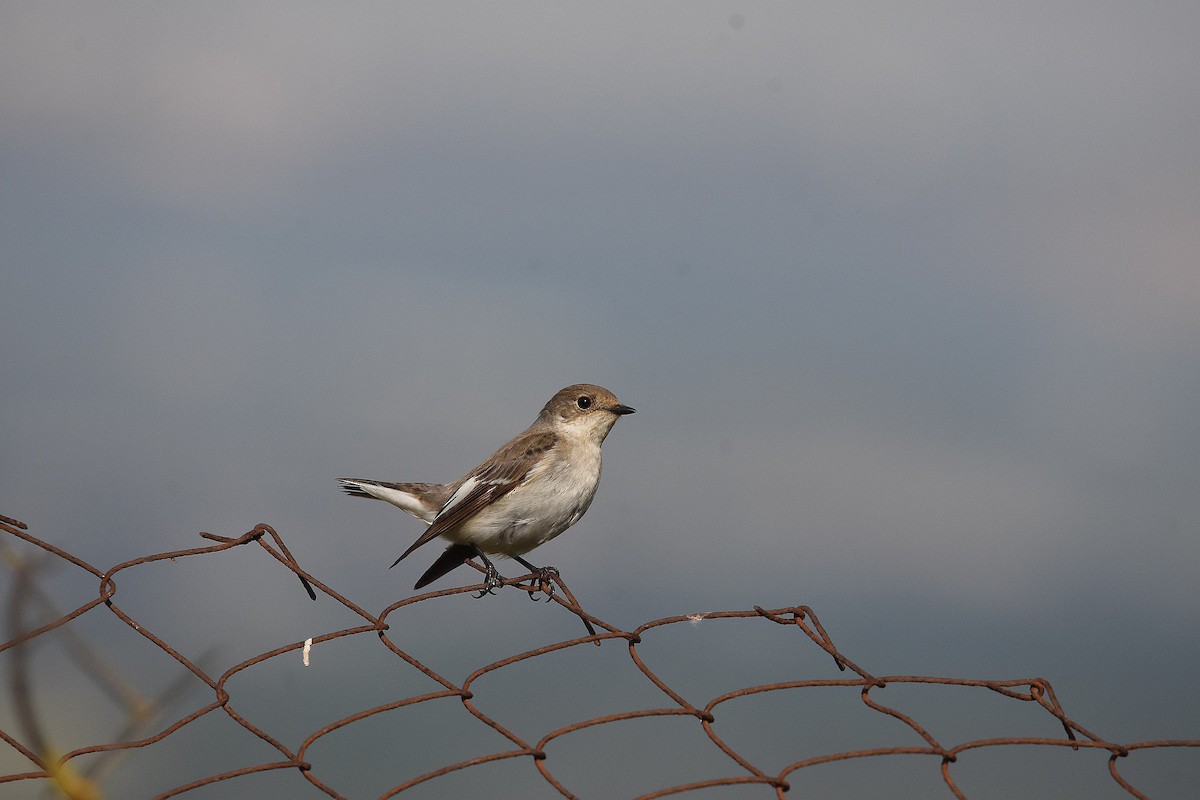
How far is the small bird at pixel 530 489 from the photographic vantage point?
21.5ft

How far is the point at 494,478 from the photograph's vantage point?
677 cm

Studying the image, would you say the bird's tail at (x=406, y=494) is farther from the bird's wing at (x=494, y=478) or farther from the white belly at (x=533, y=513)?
the white belly at (x=533, y=513)

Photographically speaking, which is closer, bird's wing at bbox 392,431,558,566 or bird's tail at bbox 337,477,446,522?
bird's wing at bbox 392,431,558,566

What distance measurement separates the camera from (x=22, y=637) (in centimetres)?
244

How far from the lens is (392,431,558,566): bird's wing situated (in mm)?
6520

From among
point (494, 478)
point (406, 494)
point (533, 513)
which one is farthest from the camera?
point (406, 494)

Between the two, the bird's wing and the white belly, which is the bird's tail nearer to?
the bird's wing

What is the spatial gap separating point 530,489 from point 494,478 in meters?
0.29

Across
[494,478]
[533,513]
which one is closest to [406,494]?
[494,478]

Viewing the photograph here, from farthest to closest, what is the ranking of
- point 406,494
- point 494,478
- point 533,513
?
point 406,494
point 494,478
point 533,513

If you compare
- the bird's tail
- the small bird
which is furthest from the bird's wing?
the bird's tail

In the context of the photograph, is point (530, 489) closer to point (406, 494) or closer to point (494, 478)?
point (494, 478)

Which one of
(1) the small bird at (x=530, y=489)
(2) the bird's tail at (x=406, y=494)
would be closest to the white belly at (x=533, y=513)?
(1) the small bird at (x=530, y=489)

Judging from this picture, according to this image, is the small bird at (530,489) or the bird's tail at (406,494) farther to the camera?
the bird's tail at (406,494)
